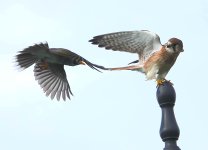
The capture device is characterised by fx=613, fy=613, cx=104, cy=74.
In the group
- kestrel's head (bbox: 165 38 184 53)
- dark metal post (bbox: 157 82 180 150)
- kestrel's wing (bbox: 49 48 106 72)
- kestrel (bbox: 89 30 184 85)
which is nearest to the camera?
dark metal post (bbox: 157 82 180 150)

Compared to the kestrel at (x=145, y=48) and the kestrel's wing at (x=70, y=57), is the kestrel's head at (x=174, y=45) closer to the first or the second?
the kestrel at (x=145, y=48)

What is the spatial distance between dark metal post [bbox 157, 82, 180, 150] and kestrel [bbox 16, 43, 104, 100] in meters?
4.32

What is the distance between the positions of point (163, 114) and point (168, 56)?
7.20 feet

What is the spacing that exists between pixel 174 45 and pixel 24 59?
499 cm

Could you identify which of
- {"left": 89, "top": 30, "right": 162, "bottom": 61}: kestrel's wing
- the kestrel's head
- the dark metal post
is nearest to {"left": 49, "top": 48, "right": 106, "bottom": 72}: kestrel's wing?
{"left": 89, "top": 30, "right": 162, "bottom": 61}: kestrel's wing

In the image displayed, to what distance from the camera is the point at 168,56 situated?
28.7 ft

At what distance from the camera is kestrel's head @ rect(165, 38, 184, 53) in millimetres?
7980

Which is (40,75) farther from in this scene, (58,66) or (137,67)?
(137,67)

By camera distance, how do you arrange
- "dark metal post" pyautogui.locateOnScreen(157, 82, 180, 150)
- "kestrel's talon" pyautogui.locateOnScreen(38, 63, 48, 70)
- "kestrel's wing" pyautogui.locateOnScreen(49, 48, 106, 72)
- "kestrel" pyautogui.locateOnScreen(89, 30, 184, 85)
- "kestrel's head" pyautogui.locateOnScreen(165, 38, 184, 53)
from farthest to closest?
"kestrel's talon" pyautogui.locateOnScreen(38, 63, 48, 70) < "kestrel's wing" pyautogui.locateOnScreen(49, 48, 106, 72) < "kestrel" pyautogui.locateOnScreen(89, 30, 184, 85) < "kestrel's head" pyautogui.locateOnScreen(165, 38, 184, 53) < "dark metal post" pyautogui.locateOnScreen(157, 82, 180, 150)

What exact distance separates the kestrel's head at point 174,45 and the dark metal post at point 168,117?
1.08 m

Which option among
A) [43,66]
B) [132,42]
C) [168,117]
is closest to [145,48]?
[132,42]

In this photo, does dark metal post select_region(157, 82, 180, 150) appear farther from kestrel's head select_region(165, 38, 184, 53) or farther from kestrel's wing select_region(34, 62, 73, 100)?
kestrel's wing select_region(34, 62, 73, 100)

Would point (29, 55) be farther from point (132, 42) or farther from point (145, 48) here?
point (132, 42)

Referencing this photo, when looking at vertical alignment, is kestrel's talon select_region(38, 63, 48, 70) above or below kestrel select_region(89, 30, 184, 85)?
above
